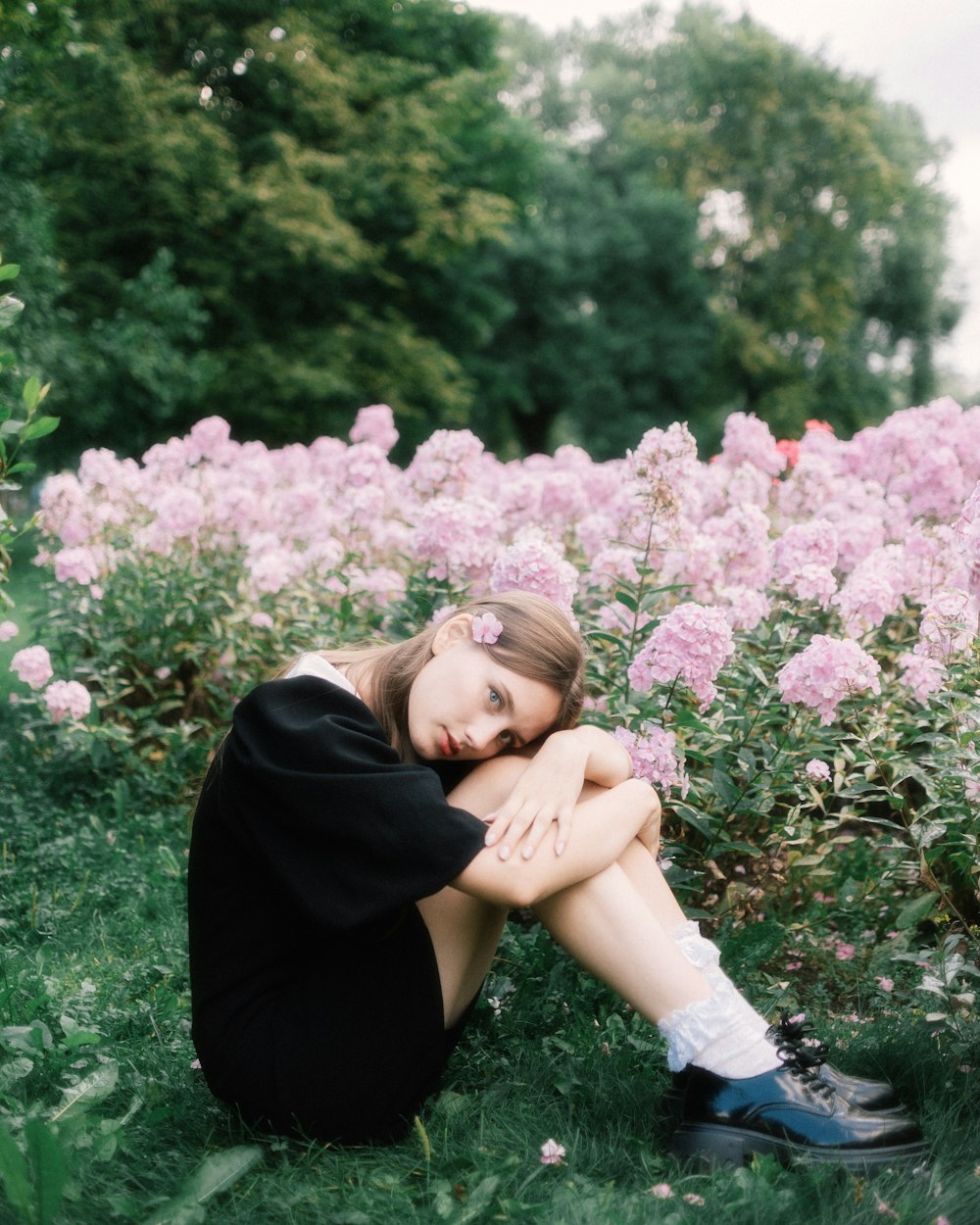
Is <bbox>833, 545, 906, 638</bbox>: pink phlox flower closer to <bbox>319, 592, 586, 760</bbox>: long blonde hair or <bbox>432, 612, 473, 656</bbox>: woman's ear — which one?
<bbox>319, 592, 586, 760</bbox>: long blonde hair

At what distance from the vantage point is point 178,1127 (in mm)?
2289

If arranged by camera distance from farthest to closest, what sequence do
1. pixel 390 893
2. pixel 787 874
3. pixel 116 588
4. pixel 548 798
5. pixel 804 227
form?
pixel 804 227, pixel 116 588, pixel 787 874, pixel 548 798, pixel 390 893

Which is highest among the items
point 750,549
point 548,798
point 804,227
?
point 804,227

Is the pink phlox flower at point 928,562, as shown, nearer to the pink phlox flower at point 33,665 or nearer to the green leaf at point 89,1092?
the green leaf at point 89,1092

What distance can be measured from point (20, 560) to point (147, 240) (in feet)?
23.3

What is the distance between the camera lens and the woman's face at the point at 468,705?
2246mm

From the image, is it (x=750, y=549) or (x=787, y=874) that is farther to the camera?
(x=750, y=549)

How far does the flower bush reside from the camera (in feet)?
9.34

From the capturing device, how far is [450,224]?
20.2 metres

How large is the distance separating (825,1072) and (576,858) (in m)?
0.61

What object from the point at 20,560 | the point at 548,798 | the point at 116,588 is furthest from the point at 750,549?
the point at 20,560

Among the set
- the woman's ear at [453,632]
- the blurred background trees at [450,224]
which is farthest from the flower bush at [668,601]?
the blurred background trees at [450,224]

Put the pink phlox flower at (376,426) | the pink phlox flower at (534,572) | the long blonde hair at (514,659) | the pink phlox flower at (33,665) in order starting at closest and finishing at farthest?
the long blonde hair at (514,659), the pink phlox flower at (534,572), the pink phlox flower at (33,665), the pink phlox flower at (376,426)

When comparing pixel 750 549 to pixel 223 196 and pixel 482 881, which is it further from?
pixel 223 196
